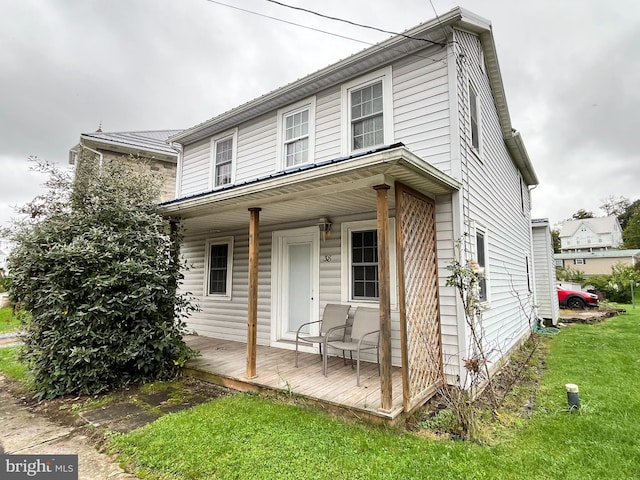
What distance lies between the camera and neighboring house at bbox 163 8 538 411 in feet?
12.5

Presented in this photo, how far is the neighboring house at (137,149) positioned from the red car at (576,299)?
18021 millimetres

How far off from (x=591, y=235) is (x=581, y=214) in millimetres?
11203

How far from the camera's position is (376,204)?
4770 millimetres

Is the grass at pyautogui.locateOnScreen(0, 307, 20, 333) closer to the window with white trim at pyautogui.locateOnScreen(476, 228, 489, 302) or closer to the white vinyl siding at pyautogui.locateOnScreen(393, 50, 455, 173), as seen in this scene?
the white vinyl siding at pyautogui.locateOnScreen(393, 50, 455, 173)

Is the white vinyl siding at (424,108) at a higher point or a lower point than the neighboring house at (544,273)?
higher

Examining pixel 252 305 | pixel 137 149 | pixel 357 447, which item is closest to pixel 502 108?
pixel 252 305

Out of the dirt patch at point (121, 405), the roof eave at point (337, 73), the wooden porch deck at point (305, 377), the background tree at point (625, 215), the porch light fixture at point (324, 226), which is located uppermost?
the background tree at point (625, 215)

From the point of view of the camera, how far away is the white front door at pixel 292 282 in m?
6.38

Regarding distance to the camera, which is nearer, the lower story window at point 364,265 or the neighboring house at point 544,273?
the lower story window at point 364,265

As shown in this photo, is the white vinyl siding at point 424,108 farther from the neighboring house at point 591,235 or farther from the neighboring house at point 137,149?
the neighboring house at point 591,235

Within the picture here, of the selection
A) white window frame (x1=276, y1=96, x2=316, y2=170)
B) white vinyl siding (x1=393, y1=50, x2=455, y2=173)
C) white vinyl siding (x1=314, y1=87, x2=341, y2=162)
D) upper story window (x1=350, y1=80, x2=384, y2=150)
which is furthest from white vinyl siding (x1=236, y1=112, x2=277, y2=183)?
white vinyl siding (x1=393, y1=50, x2=455, y2=173)

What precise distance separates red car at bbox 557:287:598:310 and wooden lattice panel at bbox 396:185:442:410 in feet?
48.8

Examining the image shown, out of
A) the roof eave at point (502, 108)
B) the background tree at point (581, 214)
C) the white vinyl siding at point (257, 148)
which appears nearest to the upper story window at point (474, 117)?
the roof eave at point (502, 108)

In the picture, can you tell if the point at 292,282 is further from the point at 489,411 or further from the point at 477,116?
the point at 477,116
